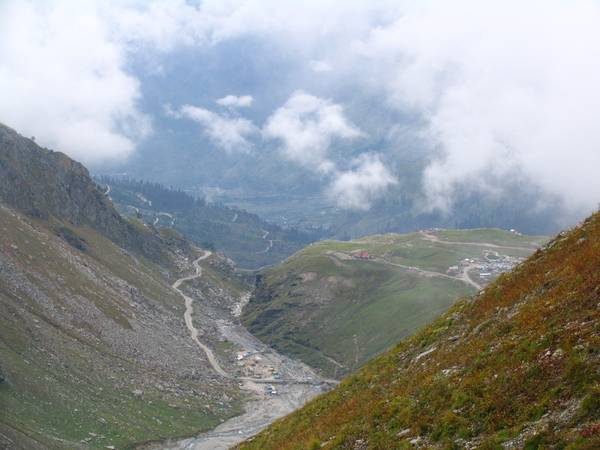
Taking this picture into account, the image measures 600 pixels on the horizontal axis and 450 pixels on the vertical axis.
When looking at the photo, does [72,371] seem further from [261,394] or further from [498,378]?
[498,378]

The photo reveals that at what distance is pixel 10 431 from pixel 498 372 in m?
76.8

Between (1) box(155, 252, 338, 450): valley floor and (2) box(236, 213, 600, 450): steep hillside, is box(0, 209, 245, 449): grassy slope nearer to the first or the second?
(1) box(155, 252, 338, 450): valley floor

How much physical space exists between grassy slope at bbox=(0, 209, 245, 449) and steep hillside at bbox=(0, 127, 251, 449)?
31cm

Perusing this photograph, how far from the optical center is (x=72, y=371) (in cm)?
10462

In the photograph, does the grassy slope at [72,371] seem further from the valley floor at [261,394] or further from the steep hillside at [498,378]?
the steep hillside at [498,378]

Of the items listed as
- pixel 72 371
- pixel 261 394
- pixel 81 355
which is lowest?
pixel 261 394

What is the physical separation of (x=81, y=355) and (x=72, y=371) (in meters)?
9.29

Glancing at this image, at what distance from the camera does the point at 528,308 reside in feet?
73.7

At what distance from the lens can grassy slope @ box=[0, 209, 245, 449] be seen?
85.5 metres

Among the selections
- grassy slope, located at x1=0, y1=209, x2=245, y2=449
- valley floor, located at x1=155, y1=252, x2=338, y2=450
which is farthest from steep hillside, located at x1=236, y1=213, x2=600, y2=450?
valley floor, located at x1=155, y1=252, x2=338, y2=450

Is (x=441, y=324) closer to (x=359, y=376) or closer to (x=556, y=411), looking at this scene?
(x=359, y=376)

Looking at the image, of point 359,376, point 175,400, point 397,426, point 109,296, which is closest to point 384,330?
point 175,400

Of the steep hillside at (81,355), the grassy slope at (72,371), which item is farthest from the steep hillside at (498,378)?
the grassy slope at (72,371)

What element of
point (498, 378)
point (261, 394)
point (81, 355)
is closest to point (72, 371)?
point (81, 355)
